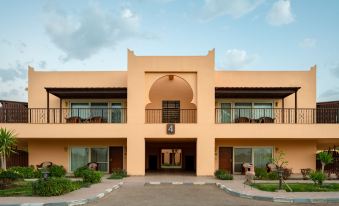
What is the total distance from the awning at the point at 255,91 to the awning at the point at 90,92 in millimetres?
6364

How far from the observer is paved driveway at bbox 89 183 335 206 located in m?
14.2

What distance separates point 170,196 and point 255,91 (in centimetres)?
1119

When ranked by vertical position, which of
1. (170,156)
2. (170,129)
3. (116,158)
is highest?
(170,129)

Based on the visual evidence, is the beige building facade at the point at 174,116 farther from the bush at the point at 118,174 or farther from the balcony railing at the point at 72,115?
the bush at the point at 118,174

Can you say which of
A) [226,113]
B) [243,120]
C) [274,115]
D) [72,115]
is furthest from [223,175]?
[72,115]

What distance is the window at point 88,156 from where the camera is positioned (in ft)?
88.1

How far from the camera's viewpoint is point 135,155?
79.8ft

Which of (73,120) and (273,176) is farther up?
(73,120)

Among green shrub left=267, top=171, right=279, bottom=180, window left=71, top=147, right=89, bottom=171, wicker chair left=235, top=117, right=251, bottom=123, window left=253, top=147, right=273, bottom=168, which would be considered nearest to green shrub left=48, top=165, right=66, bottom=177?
window left=71, top=147, right=89, bottom=171

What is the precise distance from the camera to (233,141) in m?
26.6

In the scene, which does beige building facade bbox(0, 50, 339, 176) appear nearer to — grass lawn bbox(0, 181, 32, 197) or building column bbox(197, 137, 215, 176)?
building column bbox(197, 137, 215, 176)

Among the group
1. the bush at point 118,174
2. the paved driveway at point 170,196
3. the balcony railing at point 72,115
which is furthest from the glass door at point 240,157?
the balcony railing at point 72,115

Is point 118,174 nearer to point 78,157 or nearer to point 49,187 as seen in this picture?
point 78,157

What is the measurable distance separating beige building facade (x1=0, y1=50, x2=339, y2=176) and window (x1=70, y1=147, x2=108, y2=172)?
0.23ft
